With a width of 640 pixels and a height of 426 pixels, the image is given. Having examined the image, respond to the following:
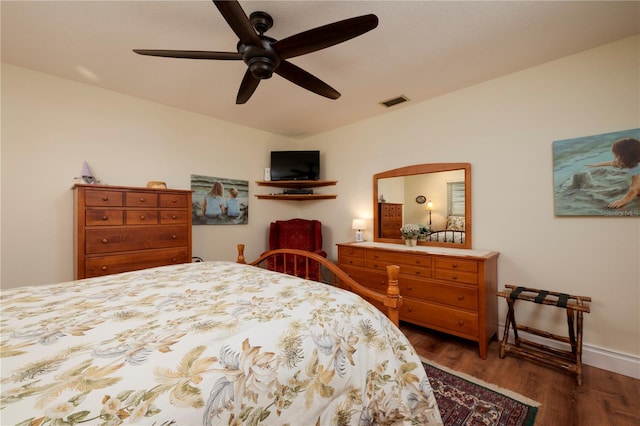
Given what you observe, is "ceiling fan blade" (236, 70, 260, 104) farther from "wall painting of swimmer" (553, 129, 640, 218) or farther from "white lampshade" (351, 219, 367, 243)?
"wall painting of swimmer" (553, 129, 640, 218)

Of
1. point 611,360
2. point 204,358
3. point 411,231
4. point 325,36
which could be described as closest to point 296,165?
point 411,231

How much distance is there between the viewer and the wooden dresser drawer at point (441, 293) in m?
2.30

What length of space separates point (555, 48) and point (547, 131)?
662 millimetres

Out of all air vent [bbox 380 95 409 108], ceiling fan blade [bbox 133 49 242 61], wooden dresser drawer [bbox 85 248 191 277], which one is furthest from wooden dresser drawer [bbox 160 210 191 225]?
air vent [bbox 380 95 409 108]

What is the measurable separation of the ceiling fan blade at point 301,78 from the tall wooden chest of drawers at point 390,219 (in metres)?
1.77

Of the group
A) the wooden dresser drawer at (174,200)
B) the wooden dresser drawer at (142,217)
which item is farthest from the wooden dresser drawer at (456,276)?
the wooden dresser drawer at (142,217)

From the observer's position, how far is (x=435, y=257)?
2.52 m

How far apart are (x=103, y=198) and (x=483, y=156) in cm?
373

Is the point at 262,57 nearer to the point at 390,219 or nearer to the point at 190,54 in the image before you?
the point at 190,54

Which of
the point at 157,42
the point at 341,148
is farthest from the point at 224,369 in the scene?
the point at 341,148

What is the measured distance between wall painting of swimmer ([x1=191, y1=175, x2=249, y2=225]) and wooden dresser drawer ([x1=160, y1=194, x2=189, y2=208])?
1.69ft

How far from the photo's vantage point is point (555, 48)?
A: 6.97ft

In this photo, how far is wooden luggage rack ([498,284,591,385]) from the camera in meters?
1.91

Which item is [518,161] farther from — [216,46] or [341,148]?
[216,46]
